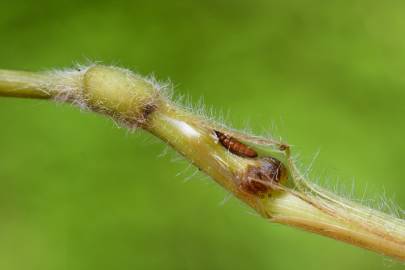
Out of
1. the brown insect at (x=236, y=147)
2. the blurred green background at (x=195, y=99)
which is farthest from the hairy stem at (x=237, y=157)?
the blurred green background at (x=195, y=99)

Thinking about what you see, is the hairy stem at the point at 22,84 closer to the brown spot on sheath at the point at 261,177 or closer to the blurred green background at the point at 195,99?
the brown spot on sheath at the point at 261,177

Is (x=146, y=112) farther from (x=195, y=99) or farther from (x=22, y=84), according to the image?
(x=195, y=99)

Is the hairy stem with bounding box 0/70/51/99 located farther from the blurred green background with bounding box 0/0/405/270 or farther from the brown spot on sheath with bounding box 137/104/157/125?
the blurred green background with bounding box 0/0/405/270

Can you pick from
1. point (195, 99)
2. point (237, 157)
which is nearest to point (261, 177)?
point (237, 157)

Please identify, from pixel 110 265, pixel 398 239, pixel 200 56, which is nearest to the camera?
pixel 398 239

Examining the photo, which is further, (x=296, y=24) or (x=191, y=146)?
(x=296, y=24)

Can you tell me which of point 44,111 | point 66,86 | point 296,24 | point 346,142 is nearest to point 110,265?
point 44,111

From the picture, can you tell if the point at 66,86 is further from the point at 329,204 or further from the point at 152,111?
the point at 329,204
